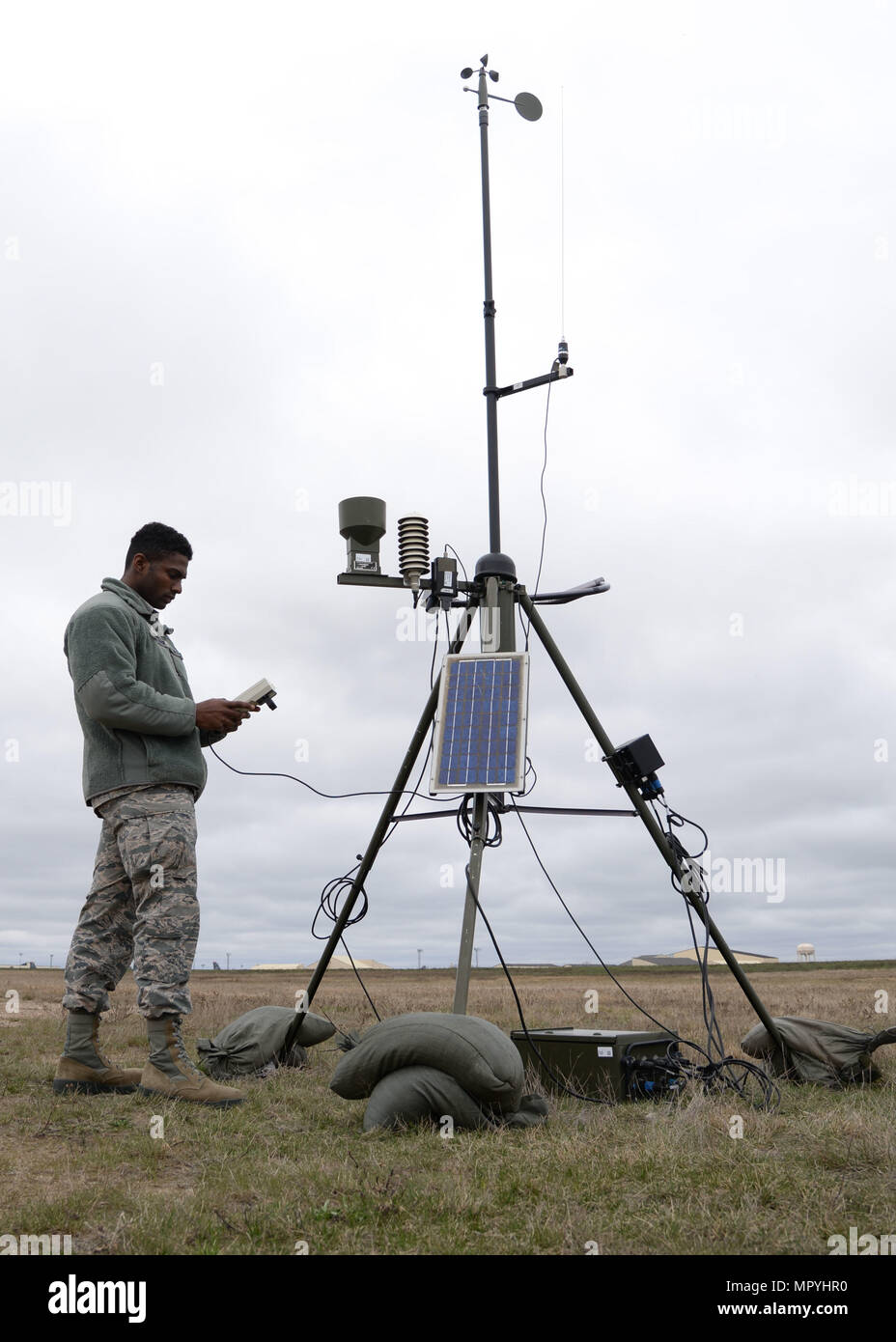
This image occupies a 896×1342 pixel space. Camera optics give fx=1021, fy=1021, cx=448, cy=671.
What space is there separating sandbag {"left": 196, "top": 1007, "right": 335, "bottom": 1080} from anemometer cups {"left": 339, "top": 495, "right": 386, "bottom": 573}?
8.20 ft

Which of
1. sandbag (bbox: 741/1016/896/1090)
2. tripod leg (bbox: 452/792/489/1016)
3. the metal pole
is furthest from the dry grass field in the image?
the metal pole

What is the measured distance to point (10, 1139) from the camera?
12.1 feet

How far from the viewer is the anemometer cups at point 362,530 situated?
5160mm

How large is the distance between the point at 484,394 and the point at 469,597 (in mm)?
1193

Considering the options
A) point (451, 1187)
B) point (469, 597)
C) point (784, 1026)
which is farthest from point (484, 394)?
point (451, 1187)

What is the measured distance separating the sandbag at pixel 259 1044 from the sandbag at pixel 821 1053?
239cm

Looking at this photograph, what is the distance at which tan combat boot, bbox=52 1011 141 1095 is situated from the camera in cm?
469

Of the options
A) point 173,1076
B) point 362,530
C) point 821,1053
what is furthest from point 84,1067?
point 821,1053

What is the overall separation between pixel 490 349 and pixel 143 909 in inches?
140

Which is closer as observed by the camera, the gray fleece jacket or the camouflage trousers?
the camouflage trousers

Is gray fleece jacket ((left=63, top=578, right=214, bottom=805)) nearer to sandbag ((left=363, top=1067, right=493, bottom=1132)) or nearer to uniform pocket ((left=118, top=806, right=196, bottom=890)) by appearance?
uniform pocket ((left=118, top=806, right=196, bottom=890))

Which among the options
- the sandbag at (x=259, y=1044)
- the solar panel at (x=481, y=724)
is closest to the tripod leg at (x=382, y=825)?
the solar panel at (x=481, y=724)

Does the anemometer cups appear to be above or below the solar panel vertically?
above
